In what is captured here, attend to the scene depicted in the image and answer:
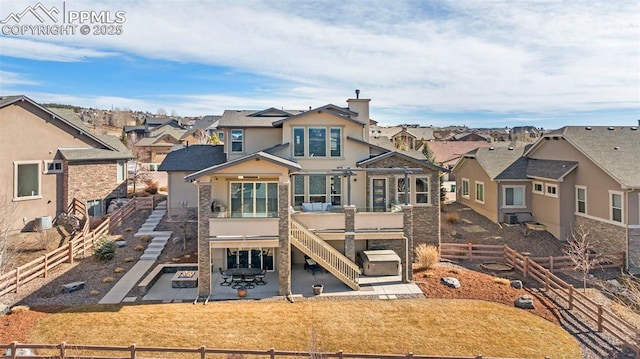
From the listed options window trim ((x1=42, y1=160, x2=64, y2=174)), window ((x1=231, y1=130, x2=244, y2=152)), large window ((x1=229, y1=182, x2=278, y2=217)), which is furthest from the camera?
window trim ((x1=42, y1=160, x2=64, y2=174))

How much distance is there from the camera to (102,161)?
2716cm

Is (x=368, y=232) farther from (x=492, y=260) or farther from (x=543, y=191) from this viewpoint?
(x=543, y=191)

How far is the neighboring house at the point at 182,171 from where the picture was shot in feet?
80.7

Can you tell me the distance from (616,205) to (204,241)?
22.4m

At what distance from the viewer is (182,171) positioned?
24.5 metres

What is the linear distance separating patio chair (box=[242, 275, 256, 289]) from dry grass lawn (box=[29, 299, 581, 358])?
66.1 inches

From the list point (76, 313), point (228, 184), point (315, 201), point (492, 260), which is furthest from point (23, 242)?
point (492, 260)

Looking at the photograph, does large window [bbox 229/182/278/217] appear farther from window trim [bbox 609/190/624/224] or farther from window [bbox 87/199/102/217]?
window trim [bbox 609/190/624/224]

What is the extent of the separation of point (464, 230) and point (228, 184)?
1670 centimetres

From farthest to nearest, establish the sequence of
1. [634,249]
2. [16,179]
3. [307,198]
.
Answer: [16,179] < [307,198] < [634,249]

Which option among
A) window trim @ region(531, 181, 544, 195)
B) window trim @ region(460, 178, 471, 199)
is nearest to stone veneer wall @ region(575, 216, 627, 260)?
window trim @ region(531, 181, 544, 195)

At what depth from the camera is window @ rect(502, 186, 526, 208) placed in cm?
2692

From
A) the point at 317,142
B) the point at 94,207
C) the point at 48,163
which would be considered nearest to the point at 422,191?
the point at 317,142

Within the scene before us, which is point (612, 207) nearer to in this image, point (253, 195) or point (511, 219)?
point (511, 219)
